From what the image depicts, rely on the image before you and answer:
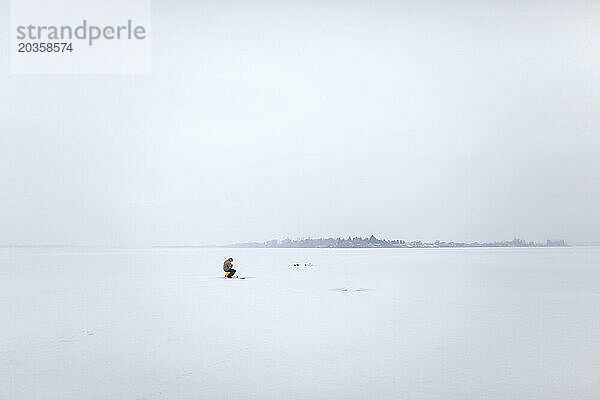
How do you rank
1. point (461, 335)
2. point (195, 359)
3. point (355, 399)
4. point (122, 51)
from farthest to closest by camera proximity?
point (122, 51) → point (461, 335) → point (195, 359) → point (355, 399)

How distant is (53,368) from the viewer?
385 centimetres

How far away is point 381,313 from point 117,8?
635 centimetres

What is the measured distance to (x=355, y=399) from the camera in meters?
3.16

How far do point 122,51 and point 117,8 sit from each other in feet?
3.88

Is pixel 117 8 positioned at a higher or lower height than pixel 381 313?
higher

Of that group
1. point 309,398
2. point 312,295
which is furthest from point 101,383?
point 312,295

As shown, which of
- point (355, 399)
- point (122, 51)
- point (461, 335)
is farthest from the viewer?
point (122, 51)

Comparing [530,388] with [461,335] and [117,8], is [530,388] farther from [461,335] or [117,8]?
[117,8]

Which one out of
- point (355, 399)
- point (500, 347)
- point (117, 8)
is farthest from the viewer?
point (117, 8)

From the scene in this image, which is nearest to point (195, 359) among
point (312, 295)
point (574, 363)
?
point (574, 363)

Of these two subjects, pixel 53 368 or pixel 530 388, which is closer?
pixel 530 388

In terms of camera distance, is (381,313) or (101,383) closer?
(101,383)

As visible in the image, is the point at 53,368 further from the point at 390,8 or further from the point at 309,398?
the point at 390,8

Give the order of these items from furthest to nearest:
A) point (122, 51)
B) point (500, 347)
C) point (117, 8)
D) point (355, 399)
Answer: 1. point (122, 51)
2. point (117, 8)
3. point (500, 347)
4. point (355, 399)
